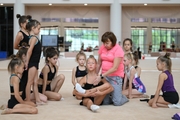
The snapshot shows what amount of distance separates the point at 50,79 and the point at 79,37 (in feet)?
137

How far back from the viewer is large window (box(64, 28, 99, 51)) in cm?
4616

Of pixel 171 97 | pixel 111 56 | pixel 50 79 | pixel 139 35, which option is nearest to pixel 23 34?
pixel 50 79

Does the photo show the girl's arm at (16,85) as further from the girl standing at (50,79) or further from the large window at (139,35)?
the large window at (139,35)

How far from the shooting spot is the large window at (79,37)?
46156 mm

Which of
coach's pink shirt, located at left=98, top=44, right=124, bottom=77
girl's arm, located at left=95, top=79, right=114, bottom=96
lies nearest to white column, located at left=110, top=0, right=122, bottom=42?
coach's pink shirt, located at left=98, top=44, right=124, bottom=77

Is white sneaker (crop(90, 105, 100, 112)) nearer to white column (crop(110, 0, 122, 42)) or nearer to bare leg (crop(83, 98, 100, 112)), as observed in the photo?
bare leg (crop(83, 98, 100, 112))

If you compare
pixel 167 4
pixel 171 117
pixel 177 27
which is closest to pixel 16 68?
pixel 171 117

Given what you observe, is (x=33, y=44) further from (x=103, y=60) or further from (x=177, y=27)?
(x=177, y=27)

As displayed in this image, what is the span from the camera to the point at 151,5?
28.5m

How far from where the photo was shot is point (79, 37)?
47.9 meters

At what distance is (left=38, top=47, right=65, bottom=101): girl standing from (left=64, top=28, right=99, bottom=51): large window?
3865 cm

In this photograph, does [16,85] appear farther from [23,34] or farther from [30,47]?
[23,34]

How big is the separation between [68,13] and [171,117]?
25.6m

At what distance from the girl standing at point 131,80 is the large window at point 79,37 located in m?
38.5
